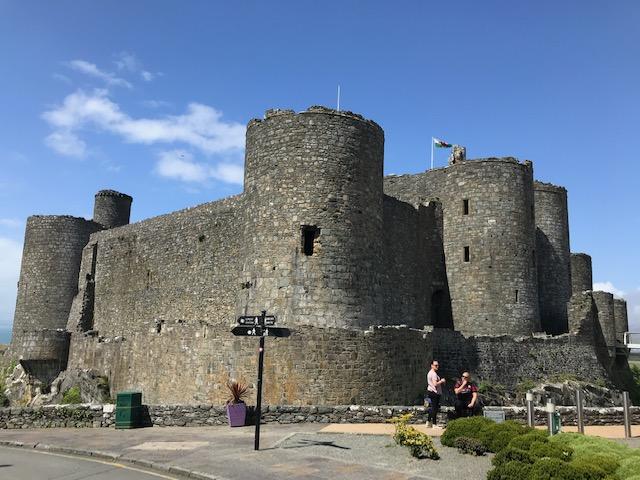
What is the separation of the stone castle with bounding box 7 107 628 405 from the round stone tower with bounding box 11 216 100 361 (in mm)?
97

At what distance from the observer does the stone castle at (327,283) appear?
63.8ft

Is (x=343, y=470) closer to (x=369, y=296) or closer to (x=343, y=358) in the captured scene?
(x=343, y=358)

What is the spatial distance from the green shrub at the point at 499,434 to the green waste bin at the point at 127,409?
29.3 ft

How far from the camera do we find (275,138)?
2178 centimetres

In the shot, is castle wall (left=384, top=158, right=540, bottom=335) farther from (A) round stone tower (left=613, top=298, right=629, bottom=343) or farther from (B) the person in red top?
(B) the person in red top

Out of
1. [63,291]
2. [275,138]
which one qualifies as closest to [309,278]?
[275,138]

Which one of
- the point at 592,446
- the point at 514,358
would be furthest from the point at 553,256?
the point at 592,446

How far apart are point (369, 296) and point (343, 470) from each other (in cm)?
1058

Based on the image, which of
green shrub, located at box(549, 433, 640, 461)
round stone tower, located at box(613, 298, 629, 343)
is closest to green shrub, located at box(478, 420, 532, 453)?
green shrub, located at box(549, 433, 640, 461)

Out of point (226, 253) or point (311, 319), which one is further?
point (226, 253)

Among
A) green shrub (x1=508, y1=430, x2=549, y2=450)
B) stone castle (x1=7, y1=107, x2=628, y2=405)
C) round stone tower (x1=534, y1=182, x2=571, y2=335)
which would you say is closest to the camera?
green shrub (x1=508, y1=430, x2=549, y2=450)

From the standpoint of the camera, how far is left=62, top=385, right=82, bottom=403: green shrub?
27.1 m

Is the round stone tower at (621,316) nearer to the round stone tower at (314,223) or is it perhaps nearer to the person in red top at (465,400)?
the round stone tower at (314,223)

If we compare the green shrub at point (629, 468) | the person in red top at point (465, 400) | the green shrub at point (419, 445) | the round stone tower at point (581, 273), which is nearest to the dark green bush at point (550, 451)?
the green shrub at point (629, 468)
